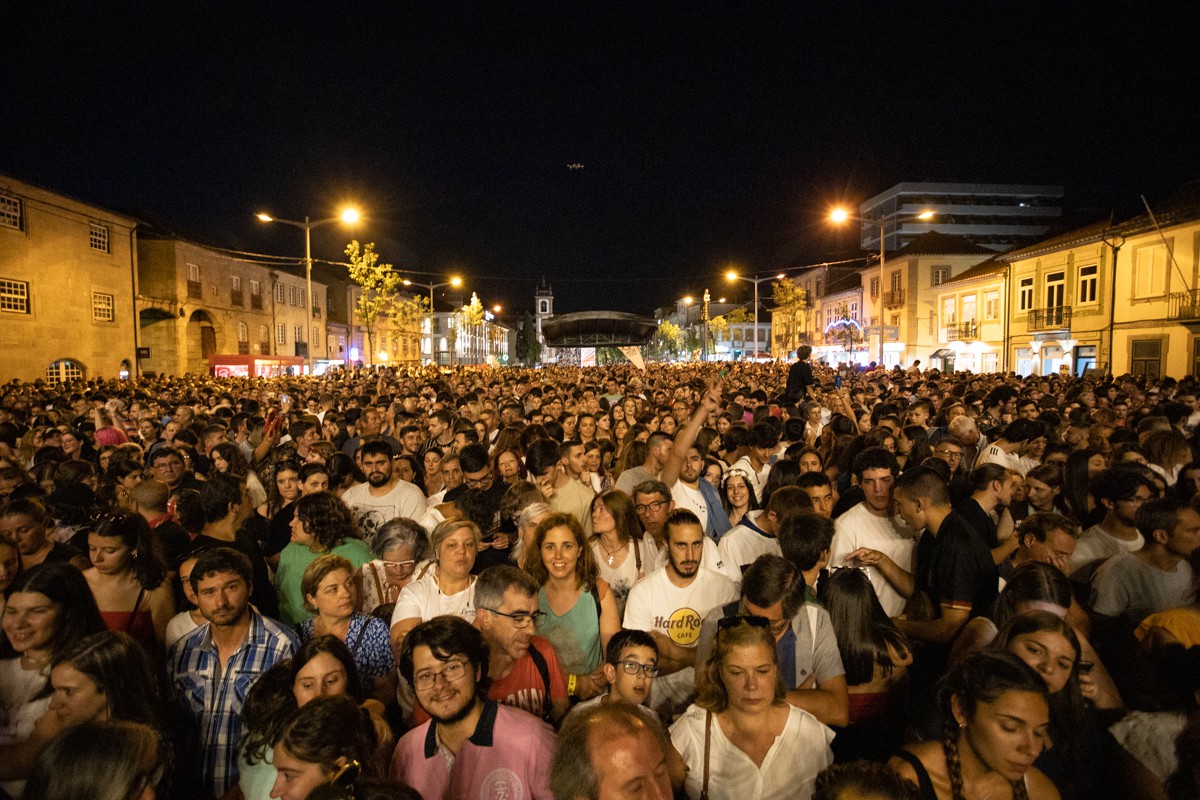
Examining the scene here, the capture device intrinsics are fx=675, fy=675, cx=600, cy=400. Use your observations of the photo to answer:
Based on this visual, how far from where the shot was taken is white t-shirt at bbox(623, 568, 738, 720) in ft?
12.1

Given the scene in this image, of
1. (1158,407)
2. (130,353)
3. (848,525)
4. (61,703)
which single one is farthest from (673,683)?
(130,353)

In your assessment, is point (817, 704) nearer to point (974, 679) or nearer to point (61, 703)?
point (974, 679)

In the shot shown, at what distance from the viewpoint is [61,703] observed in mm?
2701

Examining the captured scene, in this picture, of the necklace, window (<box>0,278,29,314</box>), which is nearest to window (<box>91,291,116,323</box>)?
window (<box>0,278,29,314</box>)

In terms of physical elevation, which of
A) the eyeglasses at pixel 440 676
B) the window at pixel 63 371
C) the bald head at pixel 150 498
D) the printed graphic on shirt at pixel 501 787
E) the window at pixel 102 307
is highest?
the window at pixel 102 307

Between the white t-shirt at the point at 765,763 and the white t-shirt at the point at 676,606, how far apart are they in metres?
0.92

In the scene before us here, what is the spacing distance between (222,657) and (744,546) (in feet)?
10.6

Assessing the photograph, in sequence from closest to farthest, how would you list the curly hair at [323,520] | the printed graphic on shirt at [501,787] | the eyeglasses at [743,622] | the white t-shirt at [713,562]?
the printed graphic on shirt at [501,787]
the eyeglasses at [743,622]
the white t-shirt at [713,562]
the curly hair at [323,520]

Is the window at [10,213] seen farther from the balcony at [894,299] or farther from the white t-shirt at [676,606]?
the balcony at [894,299]

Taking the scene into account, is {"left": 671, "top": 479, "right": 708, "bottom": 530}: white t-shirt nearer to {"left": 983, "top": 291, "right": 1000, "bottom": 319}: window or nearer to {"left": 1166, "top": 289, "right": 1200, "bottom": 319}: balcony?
{"left": 1166, "top": 289, "right": 1200, "bottom": 319}: balcony

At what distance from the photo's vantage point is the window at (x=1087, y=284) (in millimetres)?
27325

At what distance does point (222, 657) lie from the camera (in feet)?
10.7

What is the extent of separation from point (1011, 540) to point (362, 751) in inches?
183

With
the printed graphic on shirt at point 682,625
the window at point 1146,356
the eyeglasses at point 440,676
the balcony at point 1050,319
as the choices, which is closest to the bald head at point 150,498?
the eyeglasses at point 440,676
